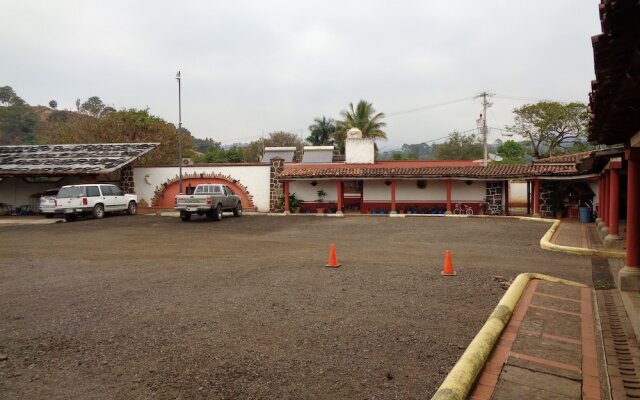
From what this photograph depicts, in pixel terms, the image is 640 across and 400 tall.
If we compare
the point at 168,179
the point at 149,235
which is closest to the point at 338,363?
the point at 149,235

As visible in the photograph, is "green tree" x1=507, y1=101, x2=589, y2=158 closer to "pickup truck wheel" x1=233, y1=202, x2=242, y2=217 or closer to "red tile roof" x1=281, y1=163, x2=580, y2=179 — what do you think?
"red tile roof" x1=281, y1=163, x2=580, y2=179

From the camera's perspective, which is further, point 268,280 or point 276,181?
point 276,181

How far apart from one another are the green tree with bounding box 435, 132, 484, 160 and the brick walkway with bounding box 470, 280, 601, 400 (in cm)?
5772

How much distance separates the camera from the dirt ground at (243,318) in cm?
414

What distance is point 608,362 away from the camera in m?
4.82

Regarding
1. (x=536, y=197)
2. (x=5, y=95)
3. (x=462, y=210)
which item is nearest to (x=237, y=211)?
(x=462, y=210)

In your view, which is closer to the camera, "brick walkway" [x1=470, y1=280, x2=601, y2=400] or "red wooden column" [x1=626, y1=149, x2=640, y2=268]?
"brick walkway" [x1=470, y1=280, x2=601, y2=400]

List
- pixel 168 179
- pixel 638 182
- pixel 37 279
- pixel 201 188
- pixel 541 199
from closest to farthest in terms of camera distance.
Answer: pixel 638 182
pixel 37 279
pixel 201 188
pixel 541 199
pixel 168 179

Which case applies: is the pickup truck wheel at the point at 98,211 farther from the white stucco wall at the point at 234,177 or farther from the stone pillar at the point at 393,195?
the stone pillar at the point at 393,195

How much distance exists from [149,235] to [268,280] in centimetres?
1002

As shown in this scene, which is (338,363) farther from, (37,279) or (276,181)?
(276,181)

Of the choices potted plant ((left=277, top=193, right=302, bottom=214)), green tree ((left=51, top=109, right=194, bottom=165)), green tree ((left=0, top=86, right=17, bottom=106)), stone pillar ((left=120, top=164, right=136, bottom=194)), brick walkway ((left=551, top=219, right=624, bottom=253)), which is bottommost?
brick walkway ((left=551, top=219, right=624, bottom=253))

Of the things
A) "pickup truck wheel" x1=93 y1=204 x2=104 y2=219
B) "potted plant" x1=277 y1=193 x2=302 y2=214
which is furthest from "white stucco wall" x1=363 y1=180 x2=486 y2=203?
"pickup truck wheel" x1=93 y1=204 x2=104 y2=219

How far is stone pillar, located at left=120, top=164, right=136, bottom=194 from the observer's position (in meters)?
30.8
